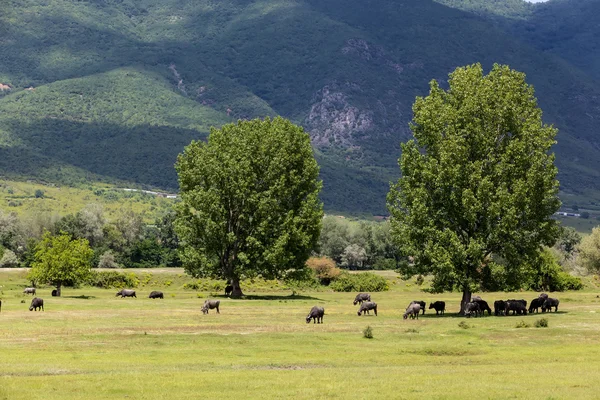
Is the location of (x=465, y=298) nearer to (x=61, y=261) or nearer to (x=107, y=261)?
(x=61, y=261)

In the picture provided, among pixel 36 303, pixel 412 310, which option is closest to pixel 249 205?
pixel 36 303

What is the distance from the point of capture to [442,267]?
202ft

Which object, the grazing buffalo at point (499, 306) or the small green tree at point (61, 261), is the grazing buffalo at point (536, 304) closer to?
the grazing buffalo at point (499, 306)

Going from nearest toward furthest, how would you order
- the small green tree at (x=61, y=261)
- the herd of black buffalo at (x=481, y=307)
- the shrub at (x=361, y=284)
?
1. the herd of black buffalo at (x=481, y=307)
2. the small green tree at (x=61, y=261)
3. the shrub at (x=361, y=284)

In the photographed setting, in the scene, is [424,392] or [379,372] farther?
[379,372]

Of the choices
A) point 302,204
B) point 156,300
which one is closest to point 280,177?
point 302,204

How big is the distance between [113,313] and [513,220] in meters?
27.3

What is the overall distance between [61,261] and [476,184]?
137ft

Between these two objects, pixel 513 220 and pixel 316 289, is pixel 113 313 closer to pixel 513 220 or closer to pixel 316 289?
pixel 513 220

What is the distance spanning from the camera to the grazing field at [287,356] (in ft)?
104

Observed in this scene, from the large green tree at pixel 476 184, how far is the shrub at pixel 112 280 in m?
51.6

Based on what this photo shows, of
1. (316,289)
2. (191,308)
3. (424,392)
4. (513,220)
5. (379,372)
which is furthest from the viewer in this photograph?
(316,289)

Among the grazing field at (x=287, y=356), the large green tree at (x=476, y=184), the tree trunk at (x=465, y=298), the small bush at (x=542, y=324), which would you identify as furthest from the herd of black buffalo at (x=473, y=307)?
the small bush at (x=542, y=324)

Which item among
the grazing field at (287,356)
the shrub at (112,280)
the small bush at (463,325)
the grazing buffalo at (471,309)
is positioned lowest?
the grazing field at (287,356)
